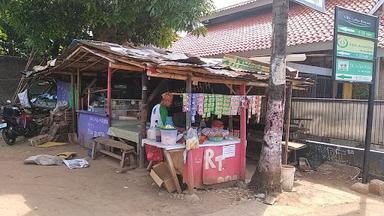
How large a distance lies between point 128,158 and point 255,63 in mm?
3499

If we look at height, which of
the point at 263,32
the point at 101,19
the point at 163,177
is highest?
the point at 263,32

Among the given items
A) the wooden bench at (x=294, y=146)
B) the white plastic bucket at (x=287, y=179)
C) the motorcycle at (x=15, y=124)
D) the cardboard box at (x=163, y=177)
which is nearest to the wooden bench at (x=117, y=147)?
the cardboard box at (x=163, y=177)

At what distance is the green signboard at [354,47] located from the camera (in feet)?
24.4

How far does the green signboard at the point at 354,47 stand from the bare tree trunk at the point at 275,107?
1542 millimetres

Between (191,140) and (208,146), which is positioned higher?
(191,140)

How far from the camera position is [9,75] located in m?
14.6

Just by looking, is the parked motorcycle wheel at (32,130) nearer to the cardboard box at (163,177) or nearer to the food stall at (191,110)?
the food stall at (191,110)

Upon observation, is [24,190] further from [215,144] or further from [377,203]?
[377,203]

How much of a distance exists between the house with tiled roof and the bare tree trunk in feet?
10.1

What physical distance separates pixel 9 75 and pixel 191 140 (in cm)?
1113

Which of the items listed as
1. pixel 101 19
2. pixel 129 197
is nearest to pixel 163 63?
pixel 129 197

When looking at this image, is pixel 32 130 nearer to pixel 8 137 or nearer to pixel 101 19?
pixel 8 137

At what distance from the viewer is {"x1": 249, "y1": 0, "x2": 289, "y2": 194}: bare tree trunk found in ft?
21.7

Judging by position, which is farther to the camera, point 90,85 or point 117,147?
point 90,85
